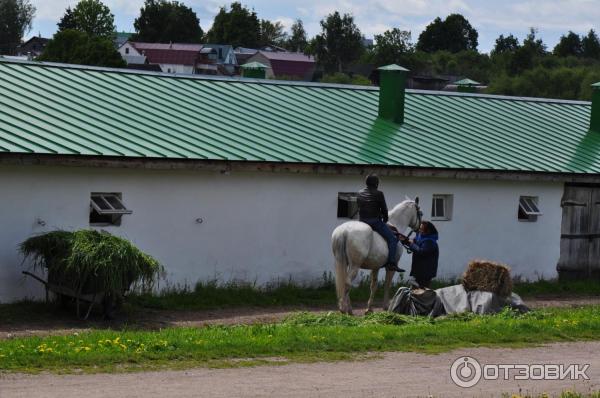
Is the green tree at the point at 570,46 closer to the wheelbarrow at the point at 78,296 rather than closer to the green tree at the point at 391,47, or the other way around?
the green tree at the point at 391,47

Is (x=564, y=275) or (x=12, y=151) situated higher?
(x=12, y=151)

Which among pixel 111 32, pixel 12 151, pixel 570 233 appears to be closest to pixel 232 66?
pixel 111 32

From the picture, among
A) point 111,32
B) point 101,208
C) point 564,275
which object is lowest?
point 564,275

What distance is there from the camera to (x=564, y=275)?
26922 millimetres

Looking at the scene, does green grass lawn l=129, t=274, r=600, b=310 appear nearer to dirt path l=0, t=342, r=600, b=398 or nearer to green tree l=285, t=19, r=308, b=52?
dirt path l=0, t=342, r=600, b=398

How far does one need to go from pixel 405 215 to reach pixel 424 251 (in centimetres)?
66

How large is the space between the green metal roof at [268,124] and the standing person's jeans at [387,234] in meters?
2.98

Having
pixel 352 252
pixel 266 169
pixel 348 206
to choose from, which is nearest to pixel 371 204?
pixel 352 252

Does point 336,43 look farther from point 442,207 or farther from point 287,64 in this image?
point 442,207

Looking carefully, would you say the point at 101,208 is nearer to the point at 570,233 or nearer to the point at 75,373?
the point at 75,373

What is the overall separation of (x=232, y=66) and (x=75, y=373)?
349 ft

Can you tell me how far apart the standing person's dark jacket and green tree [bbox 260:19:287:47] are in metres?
143

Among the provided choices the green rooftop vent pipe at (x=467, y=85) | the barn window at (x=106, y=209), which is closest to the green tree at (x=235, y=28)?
the green rooftop vent pipe at (x=467, y=85)

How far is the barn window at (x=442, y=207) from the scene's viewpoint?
2475cm
